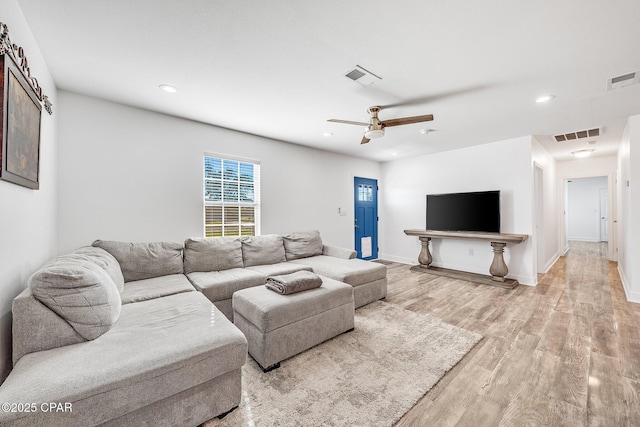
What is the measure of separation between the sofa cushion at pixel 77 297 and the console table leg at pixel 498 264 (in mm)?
5071

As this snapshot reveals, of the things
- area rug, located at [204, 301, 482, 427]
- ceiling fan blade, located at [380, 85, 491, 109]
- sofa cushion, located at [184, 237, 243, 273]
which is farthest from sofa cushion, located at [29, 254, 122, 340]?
ceiling fan blade, located at [380, 85, 491, 109]

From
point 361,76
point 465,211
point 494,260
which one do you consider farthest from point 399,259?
point 361,76

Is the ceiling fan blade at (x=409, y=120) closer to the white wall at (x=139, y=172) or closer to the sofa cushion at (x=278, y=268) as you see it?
the sofa cushion at (x=278, y=268)

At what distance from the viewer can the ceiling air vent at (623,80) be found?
7.63 feet

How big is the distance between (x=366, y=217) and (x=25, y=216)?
546cm

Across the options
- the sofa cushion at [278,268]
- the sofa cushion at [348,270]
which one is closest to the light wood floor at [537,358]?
the sofa cushion at [348,270]

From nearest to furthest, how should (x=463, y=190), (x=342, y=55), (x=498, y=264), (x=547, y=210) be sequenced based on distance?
(x=342, y=55)
(x=498, y=264)
(x=463, y=190)
(x=547, y=210)

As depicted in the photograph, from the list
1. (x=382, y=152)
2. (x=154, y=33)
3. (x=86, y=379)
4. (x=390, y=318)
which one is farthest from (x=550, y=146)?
(x=86, y=379)

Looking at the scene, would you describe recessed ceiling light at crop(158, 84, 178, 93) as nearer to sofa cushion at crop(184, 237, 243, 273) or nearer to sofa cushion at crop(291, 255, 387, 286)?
sofa cushion at crop(184, 237, 243, 273)

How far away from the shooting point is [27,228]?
5.94ft

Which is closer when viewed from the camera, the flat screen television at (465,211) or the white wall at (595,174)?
the flat screen television at (465,211)

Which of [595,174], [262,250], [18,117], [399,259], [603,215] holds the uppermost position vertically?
[595,174]

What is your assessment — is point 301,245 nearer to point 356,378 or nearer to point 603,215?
point 356,378

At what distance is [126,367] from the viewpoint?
4.09 ft
